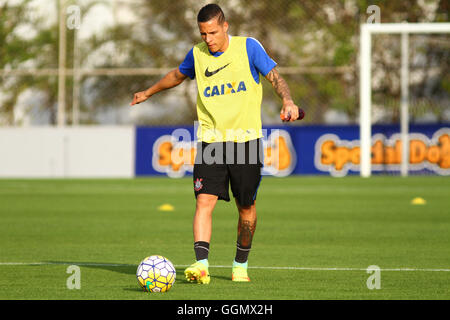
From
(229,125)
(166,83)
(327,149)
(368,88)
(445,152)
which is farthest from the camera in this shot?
(327,149)

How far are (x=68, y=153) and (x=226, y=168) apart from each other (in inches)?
726

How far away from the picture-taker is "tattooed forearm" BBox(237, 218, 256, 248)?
7.41m

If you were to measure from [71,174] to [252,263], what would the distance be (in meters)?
17.3

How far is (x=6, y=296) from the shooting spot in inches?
252

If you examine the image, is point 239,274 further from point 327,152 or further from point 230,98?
point 327,152

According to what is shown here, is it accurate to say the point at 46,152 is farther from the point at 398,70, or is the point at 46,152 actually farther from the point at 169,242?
the point at 169,242

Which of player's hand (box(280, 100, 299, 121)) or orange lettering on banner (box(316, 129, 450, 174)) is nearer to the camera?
player's hand (box(280, 100, 299, 121))

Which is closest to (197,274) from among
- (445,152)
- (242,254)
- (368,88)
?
(242,254)

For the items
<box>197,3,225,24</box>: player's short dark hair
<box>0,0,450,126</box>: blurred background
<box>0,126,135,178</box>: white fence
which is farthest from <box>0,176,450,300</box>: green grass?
<box>0,0,450,126</box>: blurred background

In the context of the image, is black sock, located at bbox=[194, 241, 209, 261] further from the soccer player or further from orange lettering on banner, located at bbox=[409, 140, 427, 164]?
orange lettering on banner, located at bbox=[409, 140, 427, 164]

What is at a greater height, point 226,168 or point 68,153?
point 68,153

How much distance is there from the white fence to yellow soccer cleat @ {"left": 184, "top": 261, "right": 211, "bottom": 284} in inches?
717

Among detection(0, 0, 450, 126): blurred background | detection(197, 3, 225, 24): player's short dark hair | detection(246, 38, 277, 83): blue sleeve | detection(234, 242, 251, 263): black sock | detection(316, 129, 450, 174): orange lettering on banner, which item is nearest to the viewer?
detection(197, 3, 225, 24): player's short dark hair

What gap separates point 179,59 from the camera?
26.6 m
